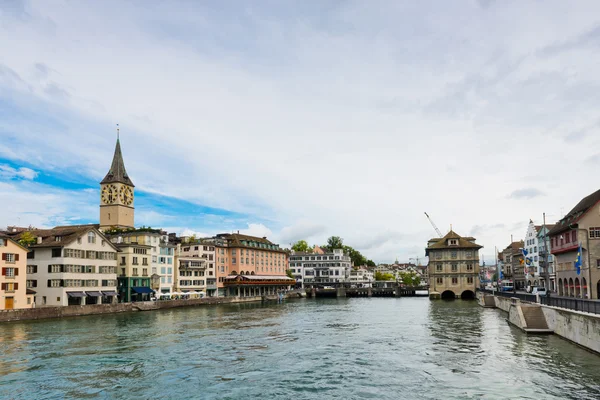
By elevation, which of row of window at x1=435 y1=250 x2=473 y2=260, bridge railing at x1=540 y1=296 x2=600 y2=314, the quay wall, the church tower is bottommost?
the quay wall

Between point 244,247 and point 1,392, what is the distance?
120 metres

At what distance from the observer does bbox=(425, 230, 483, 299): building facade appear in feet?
412

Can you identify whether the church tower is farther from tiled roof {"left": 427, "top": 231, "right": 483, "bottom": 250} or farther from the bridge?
tiled roof {"left": 427, "top": 231, "right": 483, "bottom": 250}

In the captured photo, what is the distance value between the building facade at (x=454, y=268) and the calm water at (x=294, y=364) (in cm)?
7328

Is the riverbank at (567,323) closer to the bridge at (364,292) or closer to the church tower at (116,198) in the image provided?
the bridge at (364,292)

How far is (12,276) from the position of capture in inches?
2884

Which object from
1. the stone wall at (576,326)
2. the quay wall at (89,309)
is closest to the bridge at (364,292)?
the quay wall at (89,309)

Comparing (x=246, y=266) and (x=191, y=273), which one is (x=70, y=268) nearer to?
(x=191, y=273)

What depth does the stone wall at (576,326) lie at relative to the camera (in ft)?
110

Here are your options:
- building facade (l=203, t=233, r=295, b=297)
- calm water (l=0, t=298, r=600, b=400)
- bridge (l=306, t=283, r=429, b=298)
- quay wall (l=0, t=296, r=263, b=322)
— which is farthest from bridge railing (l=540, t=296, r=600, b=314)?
bridge (l=306, t=283, r=429, b=298)

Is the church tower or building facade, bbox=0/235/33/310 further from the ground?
the church tower

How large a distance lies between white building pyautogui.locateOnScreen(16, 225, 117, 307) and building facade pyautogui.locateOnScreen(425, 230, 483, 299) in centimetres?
7622

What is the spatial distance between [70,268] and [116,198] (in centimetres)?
6538

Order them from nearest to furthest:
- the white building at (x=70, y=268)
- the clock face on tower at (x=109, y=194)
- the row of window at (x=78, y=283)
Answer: the row of window at (x=78, y=283) < the white building at (x=70, y=268) < the clock face on tower at (x=109, y=194)
